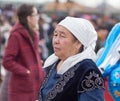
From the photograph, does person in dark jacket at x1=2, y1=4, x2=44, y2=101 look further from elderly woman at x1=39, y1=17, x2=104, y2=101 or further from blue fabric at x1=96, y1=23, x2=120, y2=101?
elderly woman at x1=39, y1=17, x2=104, y2=101

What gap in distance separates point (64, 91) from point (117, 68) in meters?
0.64

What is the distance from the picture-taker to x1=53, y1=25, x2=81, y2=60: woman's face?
3566 mm

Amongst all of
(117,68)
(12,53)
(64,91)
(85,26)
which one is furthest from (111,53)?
(12,53)

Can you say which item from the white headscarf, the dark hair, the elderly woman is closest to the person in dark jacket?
the dark hair

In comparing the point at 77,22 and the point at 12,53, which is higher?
the point at 77,22

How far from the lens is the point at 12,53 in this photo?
18.5 feet

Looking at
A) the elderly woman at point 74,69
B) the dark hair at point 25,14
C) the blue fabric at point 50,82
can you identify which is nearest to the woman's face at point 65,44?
the elderly woman at point 74,69

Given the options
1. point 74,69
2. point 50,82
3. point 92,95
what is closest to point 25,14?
point 50,82

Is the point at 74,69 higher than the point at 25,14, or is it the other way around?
the point at 25,14

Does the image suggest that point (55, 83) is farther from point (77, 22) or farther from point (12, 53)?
point (12, 53)

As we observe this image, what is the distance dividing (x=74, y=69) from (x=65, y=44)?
0.22 meters

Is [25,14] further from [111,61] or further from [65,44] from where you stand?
[65,44]

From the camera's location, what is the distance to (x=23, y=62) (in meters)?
5.71

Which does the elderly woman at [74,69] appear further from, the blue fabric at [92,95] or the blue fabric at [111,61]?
the blue fabric at [111,61]
